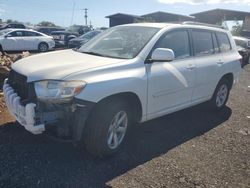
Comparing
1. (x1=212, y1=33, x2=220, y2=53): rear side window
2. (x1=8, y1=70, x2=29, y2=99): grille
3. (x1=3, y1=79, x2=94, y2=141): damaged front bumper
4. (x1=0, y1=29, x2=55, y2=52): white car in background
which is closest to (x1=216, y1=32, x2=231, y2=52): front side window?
(x1=212, y1=33, x2=220, y2=53): rear side window

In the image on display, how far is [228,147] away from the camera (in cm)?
507

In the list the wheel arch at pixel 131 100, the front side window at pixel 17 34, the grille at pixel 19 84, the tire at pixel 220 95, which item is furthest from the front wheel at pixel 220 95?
the front side window at pixel 17 34

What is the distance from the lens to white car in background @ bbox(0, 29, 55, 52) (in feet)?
61.1

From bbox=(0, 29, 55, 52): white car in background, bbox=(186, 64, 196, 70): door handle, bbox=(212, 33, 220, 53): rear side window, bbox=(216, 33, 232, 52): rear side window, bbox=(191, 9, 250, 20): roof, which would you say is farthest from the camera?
bbox=(191, 9, 250, 20): roof

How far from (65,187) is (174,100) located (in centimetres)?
232

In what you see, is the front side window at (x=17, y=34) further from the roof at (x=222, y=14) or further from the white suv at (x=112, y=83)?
the roof at (x=222, y=14)

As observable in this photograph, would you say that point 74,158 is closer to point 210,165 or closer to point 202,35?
point 210,165

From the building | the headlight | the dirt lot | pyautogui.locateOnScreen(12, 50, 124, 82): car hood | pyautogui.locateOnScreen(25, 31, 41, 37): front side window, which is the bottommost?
the dirt lot

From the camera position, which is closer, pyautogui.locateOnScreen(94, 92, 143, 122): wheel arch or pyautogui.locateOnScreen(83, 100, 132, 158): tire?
pyautogui.locateOnScreen(83, 100, 132, 158): tire

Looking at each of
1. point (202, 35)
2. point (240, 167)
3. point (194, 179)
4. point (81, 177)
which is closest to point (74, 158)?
point (81, 177)

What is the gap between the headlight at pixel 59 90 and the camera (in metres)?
3.66

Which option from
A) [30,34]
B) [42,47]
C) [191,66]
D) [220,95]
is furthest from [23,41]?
[191,66]

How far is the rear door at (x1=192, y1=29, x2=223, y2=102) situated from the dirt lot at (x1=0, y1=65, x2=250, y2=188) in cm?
72

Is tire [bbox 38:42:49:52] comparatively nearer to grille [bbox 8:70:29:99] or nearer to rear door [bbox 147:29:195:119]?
rear door [bbox 147:29:195:119]
